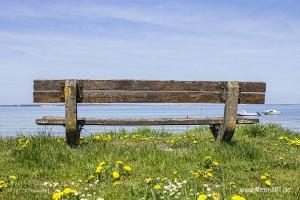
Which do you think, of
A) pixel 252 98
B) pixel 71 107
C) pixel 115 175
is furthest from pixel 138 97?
pixel 115 175

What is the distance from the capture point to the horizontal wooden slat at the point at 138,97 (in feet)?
34.0

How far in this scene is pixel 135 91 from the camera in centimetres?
1047

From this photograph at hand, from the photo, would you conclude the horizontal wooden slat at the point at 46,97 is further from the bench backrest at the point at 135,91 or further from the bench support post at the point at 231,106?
the bench support post at the point at 231,106

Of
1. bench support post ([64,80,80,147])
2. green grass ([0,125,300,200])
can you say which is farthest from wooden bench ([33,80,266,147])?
green grass ([0,125,300,200])

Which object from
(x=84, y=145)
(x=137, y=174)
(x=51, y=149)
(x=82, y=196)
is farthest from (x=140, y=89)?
(x=82, y=196)

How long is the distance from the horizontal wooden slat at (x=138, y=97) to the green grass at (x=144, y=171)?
876 mm

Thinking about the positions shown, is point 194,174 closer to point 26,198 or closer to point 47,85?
point 26,198

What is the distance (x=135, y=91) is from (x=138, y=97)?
0.15 meters

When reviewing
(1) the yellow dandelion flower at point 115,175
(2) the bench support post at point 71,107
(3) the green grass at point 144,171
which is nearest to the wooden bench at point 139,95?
(2) the bench support post at point 71,107

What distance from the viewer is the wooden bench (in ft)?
33.8

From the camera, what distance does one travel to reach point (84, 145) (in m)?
10.5

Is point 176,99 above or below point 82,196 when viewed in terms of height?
above

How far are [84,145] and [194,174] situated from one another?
3.75m

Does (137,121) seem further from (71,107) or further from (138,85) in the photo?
(71,107)
